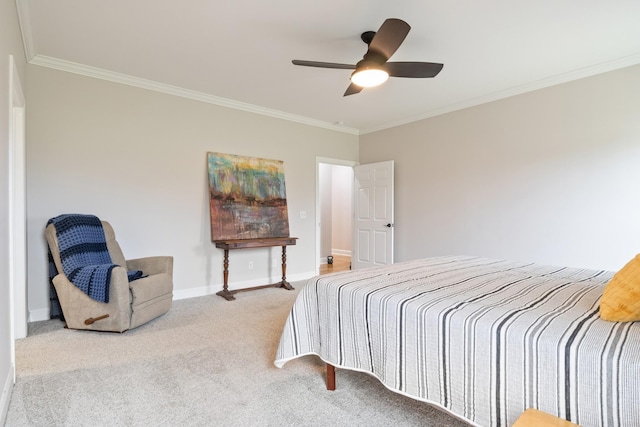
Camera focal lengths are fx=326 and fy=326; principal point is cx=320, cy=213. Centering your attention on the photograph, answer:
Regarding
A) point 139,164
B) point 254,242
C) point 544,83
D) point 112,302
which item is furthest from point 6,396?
point 544,83

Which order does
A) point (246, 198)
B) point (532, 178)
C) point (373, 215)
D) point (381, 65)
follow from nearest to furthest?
point (381, 65)
point (532, 178)
point (246, 198)
point (373, 215)

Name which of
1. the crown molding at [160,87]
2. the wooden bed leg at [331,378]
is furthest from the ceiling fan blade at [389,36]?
the crown molding at [160,87]

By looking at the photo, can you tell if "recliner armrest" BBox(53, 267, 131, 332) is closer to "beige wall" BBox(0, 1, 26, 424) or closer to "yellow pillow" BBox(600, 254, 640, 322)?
"beige wall" BBox(0, 1, 26, 424)

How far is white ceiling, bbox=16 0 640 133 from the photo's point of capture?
2.38 m

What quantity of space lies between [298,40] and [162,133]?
2.07 metres

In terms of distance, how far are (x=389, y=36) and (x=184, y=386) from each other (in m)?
2.60

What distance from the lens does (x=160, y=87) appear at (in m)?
3.82

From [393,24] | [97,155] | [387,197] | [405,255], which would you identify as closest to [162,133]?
[97,155]

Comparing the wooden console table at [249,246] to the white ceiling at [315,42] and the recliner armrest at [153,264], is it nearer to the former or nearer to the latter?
the recliner armrest at [153,264]

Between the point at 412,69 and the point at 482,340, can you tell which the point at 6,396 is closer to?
the point at 482,340

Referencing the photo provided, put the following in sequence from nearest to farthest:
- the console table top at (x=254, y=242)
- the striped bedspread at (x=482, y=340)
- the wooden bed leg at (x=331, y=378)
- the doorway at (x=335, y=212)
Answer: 1. the striped bedspread at (x=482, y=340)
2. the wooden bed leg at (x=331, y=378)
3. the console table top at (x=254, y=242)
4. the doorway at (x=335, y=212)

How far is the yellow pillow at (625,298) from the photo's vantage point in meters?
1.16

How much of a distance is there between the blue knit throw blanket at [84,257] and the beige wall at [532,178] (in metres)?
3.86

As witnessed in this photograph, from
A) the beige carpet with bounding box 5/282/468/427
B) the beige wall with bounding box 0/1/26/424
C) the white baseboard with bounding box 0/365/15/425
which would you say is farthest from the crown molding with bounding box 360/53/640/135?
the white baseboard with bounding box 0/365/15/425
